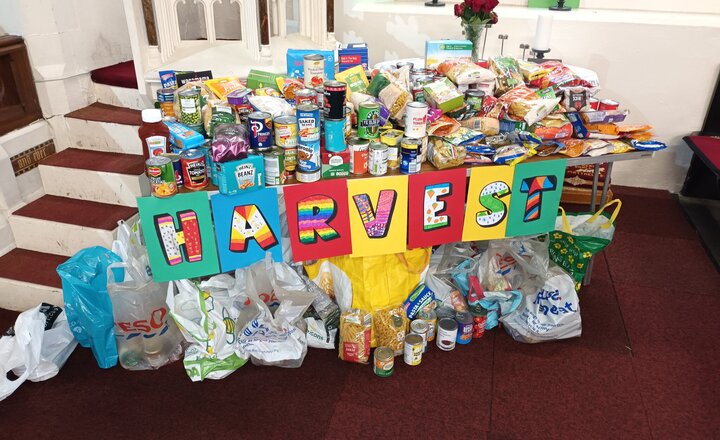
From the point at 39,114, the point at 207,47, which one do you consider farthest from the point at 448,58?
the point at 39,114

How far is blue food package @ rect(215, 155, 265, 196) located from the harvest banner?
2.3 inches

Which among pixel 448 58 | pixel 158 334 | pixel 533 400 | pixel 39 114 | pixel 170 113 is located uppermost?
pixel 448 58

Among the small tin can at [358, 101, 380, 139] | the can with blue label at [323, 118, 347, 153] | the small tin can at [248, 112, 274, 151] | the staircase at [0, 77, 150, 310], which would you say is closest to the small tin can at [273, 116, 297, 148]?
the small tin can at [248, 112, 274, 151]

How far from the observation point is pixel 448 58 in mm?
2715

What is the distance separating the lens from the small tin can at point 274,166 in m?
2.00

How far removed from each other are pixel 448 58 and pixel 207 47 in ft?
5.00

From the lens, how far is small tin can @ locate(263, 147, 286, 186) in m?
2.00

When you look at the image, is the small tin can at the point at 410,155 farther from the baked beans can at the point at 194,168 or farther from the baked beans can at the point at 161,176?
the baked beans can at the point at 161,176

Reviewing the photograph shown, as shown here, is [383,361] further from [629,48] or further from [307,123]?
[629,48]

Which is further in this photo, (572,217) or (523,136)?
(572,217)

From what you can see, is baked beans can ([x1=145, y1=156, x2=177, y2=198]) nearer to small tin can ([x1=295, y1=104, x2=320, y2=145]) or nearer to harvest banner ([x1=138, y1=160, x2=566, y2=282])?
A: harvest banner ([x1=138, y1=160, x2=566, y2=282])

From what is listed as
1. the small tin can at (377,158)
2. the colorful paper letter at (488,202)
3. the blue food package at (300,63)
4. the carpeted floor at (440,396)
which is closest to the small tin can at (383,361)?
the carpeted floor at (440,396)

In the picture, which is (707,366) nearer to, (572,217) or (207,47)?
(572,217)

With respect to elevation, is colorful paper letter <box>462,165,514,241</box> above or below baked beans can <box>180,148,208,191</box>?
below
